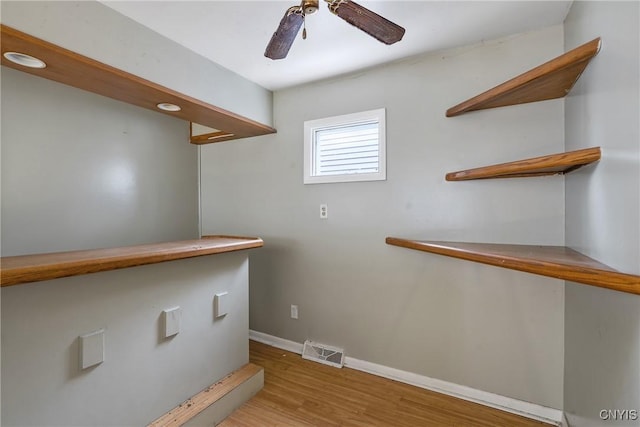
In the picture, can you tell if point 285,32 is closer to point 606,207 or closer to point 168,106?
point 168,106

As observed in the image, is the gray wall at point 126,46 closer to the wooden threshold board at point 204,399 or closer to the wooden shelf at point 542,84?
the wooden shelf at point 542,84

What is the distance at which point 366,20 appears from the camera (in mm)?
1235

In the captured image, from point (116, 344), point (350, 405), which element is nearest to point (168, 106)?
point (116, 344)

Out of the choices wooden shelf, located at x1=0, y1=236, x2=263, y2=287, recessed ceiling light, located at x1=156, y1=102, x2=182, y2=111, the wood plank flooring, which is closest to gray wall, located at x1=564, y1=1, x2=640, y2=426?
the wood plank flooring

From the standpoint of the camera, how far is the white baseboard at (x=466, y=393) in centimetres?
170

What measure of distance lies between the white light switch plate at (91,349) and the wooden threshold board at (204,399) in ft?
1.63

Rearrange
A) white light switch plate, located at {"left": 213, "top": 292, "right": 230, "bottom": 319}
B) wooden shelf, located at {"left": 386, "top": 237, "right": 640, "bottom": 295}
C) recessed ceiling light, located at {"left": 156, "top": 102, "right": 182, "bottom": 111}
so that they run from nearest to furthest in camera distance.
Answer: wooden shelf, located at {"left": 386, "top": 237, "right": 640, "bottom": 295}
white light switch plate, located at {"left": 213, "top": 292, "right": 230, "bottom": 319}
recessed ceiling light, located at {"left": 156, "top": 102, "right": 182, "bottom": 111}

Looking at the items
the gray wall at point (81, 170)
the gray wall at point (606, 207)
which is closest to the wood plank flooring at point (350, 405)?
the gray wall at point (606, 207)

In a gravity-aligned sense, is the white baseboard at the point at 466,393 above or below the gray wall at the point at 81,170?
below

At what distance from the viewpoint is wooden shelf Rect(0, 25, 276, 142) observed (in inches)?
50.9

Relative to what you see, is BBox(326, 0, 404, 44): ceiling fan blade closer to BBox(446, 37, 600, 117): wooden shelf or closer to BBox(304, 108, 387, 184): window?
BBox(446, 37, 600, 117): wooden shelf

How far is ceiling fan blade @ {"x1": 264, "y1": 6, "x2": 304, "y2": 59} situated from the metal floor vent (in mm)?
2176

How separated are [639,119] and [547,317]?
4.28ft

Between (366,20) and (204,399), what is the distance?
7.14 feet
